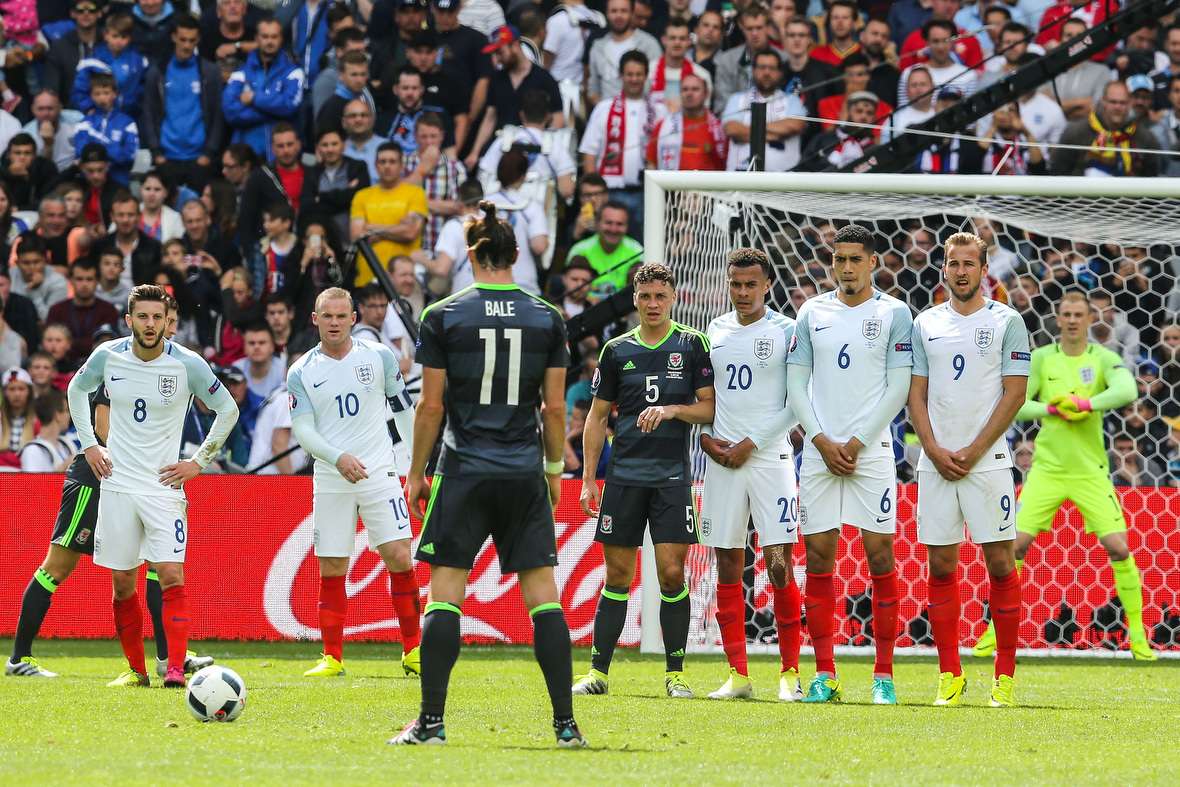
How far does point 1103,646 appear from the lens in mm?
10570

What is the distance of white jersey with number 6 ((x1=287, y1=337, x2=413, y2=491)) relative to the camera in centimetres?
892

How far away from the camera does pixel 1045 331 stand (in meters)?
11.8

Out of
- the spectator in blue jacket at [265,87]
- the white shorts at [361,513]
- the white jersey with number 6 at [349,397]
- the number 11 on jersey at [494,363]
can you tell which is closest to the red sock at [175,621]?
the white shorts at [361,513]

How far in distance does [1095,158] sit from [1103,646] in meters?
4.85

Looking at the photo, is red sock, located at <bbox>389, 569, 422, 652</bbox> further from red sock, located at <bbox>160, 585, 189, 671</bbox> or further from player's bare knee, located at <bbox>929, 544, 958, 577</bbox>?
player's bare knee, located at <bbox>929, 544, 958, 577</bbox>

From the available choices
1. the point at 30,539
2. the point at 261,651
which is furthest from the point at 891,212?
the point at 30,539

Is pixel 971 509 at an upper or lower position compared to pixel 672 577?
upper

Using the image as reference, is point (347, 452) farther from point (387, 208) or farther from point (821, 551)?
point (387, 208)

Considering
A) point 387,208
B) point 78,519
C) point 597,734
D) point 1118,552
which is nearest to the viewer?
point 597,734

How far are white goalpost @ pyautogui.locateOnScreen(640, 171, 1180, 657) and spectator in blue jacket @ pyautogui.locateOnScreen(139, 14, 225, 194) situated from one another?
6309mm

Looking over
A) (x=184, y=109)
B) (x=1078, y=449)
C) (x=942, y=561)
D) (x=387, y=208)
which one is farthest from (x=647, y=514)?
(x=184, y=109)

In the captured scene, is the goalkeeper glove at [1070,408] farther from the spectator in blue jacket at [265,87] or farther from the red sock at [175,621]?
the spectator in blue jacket at [265,87]

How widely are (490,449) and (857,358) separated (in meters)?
2.64

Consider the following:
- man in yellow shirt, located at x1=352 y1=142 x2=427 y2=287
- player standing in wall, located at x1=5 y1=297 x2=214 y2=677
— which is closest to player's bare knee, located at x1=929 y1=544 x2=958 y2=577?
player standing in wall, located at x1=5 y1=297 x2=214 y2=677
